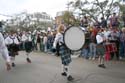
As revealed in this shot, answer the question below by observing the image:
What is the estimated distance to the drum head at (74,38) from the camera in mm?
8648

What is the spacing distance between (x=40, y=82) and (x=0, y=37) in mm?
2999

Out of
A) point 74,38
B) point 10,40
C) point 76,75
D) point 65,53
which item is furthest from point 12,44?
point 74,38

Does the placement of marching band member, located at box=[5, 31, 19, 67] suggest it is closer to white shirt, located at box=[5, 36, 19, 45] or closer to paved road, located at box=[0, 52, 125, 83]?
white shirt, located at box=[5, 36, 19, 45]

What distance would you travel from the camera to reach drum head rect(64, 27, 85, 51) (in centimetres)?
865

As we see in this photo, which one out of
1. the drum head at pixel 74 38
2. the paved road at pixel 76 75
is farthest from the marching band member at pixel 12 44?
the drum head at pixel 74 38

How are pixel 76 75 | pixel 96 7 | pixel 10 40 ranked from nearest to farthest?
pixel 76 75, pixel 10 40, pixel 96 7

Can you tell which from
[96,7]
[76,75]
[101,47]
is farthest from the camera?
[96,7]

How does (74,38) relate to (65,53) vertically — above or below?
above

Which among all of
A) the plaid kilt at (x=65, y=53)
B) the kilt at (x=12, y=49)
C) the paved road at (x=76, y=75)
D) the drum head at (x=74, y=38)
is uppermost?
the drum head at (x=74, y=38)

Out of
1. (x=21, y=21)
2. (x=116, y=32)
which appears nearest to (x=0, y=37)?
(x=116, y=32)

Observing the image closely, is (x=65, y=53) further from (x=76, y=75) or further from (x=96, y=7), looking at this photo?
(x=96, y=7)

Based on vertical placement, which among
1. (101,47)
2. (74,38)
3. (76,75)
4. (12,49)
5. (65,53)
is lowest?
(76,75)

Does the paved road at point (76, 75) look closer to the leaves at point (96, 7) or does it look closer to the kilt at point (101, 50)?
the kilt at point (101, 50)

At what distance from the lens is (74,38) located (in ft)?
28.9
